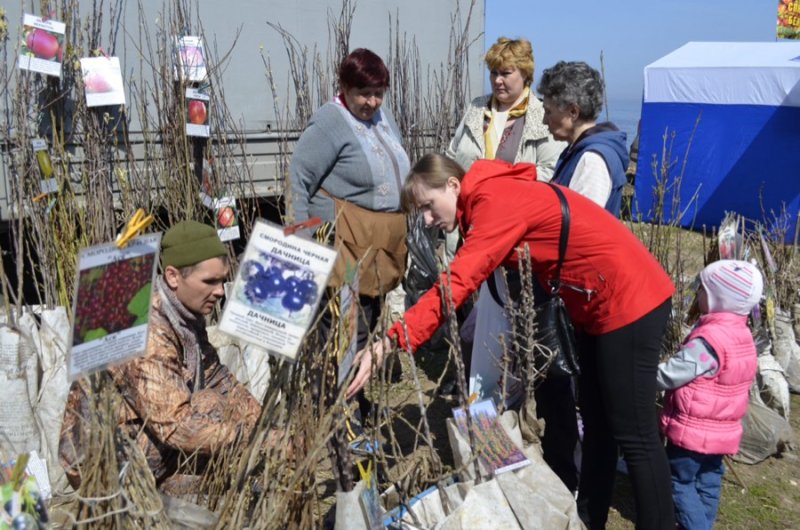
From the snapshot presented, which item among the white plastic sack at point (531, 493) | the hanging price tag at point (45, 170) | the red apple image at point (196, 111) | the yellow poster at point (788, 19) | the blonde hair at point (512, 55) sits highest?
the yellow poster at point (788, 19)

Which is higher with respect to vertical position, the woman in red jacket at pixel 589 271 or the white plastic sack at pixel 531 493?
the woman in red jacket at pixel 589 271

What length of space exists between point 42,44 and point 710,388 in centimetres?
314

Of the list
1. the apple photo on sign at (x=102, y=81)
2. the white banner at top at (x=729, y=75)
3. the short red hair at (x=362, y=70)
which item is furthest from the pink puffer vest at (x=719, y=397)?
the white banner at top at (x=729, y=75)

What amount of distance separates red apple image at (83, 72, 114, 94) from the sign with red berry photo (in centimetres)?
19

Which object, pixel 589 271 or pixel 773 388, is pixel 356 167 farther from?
pixel 773 388

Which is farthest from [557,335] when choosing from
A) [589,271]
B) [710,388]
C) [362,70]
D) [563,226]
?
[362,70]

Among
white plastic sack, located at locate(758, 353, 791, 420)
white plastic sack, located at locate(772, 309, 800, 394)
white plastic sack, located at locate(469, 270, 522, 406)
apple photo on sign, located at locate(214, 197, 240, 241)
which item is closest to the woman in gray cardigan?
white plastic sack, located at locate(469, 270, 522, 406)

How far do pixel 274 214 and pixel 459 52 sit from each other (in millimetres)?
1635

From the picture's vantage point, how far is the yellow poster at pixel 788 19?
9977 millimetres

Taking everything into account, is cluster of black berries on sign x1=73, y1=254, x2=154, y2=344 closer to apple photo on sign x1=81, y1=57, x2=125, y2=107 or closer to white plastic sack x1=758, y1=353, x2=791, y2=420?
apple photo on sign x1=81, y1=57, x2=125, y2=107

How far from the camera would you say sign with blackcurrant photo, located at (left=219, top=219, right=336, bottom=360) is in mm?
1494

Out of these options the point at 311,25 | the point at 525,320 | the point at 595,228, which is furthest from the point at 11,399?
the point at 311,25

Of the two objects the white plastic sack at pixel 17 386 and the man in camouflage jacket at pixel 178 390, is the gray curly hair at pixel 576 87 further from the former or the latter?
the white plastic sack at pixel 17 386

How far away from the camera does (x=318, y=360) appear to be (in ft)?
5.75
